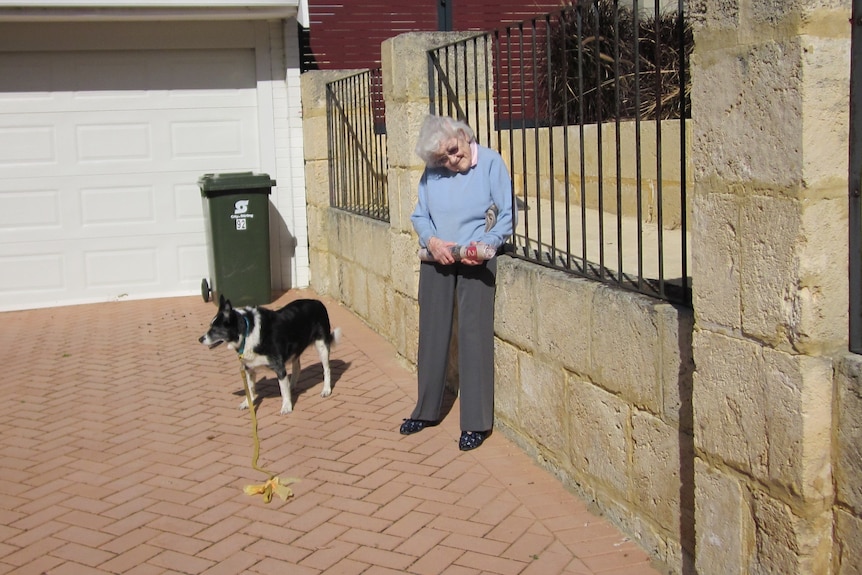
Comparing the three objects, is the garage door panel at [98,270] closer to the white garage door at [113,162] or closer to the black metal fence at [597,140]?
the white garage door at [113,162]

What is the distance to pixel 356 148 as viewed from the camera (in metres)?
9.28

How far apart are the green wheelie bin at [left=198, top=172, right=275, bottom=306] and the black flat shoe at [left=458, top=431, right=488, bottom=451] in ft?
16.0

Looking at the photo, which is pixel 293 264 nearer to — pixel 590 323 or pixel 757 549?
pixel 590 323

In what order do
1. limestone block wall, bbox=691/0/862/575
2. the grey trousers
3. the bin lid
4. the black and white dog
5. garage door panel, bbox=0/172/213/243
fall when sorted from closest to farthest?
1. limestone block wall, bbox=691/0/862/575
2. the grey trousers
3. the black and white dog
4. the bin lid
5. garage door panel, bbox=0/172/213/243

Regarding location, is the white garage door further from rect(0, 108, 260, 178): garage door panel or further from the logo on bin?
the logo on bin

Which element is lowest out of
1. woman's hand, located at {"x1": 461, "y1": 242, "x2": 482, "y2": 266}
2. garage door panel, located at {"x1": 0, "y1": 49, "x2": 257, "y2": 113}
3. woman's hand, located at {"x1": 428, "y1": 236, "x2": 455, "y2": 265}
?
woman's hand, located at {"x1": 461, "y1": 242, "x2": 482, "y2": 266}

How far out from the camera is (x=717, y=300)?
3186 mm

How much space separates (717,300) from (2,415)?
5162 mm

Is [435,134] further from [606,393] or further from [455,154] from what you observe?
[606,393]

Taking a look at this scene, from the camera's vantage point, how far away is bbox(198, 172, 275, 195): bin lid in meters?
9.62

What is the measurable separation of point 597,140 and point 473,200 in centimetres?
119

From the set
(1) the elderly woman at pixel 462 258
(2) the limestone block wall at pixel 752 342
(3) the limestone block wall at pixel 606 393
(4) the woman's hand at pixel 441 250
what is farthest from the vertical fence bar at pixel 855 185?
(4) the woman's hand at pixel 441 250

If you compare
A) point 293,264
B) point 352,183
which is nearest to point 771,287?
point 352,183

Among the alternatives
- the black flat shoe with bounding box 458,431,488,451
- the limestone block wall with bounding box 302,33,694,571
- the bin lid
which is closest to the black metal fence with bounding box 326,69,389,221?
the bin lid
